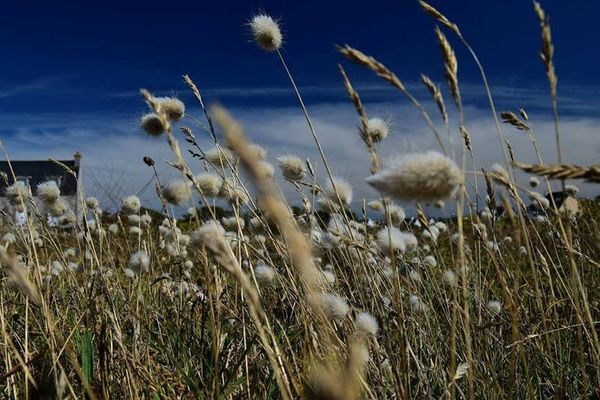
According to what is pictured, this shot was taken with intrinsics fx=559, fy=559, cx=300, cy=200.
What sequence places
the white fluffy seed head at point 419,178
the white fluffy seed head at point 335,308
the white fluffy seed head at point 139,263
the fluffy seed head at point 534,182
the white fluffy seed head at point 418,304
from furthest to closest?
the fluffy seed head at point 534,182 < the white fluffy seed head at point 139,263 < the white fluffy seed head at point 418,304 < the white fluffy seed head at point 335,308 < the white fluffy seed head at point 419,178

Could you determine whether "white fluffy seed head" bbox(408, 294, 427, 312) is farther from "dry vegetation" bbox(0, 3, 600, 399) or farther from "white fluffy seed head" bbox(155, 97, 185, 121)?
"white fluffy seed head" bbox(155, 97, 185, 121)

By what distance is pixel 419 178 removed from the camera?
0.91 m

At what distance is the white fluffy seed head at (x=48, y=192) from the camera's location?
3.74m

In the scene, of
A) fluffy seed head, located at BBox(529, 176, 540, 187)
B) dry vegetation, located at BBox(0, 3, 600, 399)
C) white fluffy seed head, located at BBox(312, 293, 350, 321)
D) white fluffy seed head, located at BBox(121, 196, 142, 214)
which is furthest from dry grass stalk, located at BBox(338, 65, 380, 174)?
fluffy seed head, located at BBox(529, 176, 540, 187)

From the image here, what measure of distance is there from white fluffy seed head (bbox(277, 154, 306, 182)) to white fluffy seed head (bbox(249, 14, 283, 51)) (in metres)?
0.58

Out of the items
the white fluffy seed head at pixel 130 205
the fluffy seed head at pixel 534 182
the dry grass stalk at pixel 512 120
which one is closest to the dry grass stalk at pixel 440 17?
the dry grass stalk at pixel 512 120

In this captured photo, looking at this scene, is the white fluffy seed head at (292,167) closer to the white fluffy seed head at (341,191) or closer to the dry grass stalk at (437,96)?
the white fluffy seed head at (341,191)

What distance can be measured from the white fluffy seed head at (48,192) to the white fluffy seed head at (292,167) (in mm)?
1729

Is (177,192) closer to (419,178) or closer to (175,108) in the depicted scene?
(175,108)

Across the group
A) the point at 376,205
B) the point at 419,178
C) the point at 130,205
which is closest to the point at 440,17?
the point at 419,178

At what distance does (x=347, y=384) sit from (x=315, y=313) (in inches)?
43.9

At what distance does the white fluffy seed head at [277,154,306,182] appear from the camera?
289cm

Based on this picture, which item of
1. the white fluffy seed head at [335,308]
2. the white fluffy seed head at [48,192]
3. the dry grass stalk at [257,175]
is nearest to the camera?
the dry grass stalk at [257,175]

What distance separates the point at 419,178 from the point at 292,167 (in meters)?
2.00
